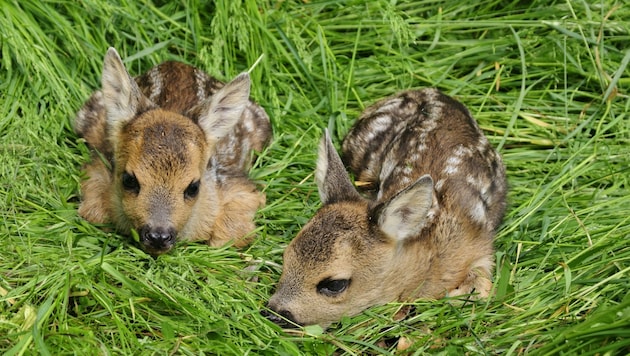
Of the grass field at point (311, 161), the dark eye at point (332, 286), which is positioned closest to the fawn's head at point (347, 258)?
the dark eye at point (332, 286)

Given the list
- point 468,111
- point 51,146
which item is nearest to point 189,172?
point 51,146

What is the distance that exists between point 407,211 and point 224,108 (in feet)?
4.43

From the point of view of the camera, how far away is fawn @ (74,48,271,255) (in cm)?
518

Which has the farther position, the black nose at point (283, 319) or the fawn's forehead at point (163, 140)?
the fawn's forehead at point (163, 140)

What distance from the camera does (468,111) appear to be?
6.20 m

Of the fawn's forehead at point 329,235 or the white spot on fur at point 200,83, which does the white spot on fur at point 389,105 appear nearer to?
the white spot on fur at point 200,83

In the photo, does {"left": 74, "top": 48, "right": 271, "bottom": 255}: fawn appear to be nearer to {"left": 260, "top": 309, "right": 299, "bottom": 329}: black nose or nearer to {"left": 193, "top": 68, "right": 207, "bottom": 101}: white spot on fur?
{"left": 193, "top": 68, "right": 207, "bottom": 101}: white spot on fur

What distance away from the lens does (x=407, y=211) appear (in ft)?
16.0

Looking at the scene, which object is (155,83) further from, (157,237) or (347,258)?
(347,258)

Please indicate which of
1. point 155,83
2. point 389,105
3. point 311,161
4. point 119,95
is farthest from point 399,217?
point 155,83

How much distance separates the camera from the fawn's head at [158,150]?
515cm

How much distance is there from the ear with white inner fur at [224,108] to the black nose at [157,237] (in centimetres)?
74

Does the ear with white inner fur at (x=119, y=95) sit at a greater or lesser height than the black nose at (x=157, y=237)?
greater

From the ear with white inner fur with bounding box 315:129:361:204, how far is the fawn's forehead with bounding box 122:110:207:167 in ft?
2.25
